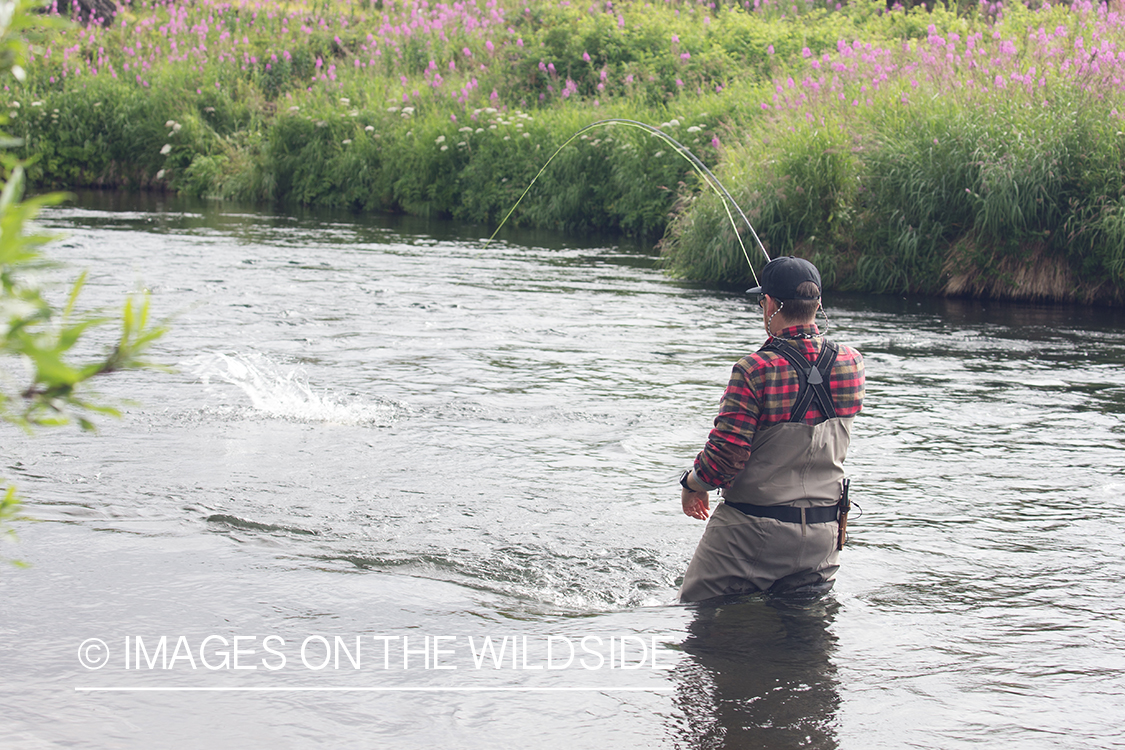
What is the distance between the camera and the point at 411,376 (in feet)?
28.5

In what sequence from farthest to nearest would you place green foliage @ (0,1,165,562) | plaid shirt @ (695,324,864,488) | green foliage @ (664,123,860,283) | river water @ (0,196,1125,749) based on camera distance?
green foliage @ (664,123,860,283), plaid shirt @ (695,324,864,488), river water @ (0,196,1125,749), green foliage @ (0,1,165,562)

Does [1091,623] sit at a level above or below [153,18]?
below

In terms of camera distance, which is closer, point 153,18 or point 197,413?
point 197,413

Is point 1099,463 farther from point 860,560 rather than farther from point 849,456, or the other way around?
point 860,560

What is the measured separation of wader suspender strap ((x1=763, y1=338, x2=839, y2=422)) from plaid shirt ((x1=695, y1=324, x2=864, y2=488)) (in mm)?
18

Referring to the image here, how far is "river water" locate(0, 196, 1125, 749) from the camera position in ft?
Result: 12.2

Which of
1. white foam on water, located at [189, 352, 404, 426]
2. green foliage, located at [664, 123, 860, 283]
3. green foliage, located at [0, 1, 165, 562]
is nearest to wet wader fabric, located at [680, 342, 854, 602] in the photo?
green foliage, located at [0, 1, 165, 562]

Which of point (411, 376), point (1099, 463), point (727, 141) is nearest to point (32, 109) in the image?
point (727, 141)

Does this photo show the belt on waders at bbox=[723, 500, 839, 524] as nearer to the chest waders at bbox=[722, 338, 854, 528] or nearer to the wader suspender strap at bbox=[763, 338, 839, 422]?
the chest waders at bbox=[722, 338, 854, 528]

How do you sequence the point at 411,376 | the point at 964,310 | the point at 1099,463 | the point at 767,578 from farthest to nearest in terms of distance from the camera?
the point at 964,310 < the point at 411,376 < the point at 1099,463 < the point at 767,578

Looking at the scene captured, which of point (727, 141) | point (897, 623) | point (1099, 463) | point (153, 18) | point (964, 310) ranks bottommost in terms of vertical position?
point (897, 623)

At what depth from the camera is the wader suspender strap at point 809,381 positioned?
160 inches

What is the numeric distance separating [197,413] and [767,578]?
4591mm

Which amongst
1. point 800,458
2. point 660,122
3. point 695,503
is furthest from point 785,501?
point 660,122
